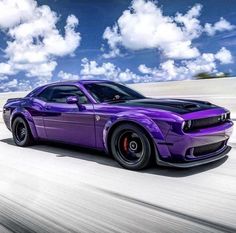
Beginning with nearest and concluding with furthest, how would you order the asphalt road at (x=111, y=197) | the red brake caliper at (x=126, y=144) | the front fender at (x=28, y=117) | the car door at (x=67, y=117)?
the asphalt road at (x=111, y=197) → the red brake caliper at (x=126, y=144) → the car door at (x=67, y=117) → the front fender at (x=28, y=117)

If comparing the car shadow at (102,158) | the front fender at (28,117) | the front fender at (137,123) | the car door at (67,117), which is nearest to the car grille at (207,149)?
the car shadow at (102,158)

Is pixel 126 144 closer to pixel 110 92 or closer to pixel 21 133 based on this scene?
pixel 110 92

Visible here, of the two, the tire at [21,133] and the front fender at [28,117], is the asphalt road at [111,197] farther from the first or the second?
the tire at [21,133]

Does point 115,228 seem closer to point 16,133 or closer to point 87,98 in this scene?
point 87,98

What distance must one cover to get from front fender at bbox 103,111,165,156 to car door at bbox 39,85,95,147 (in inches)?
13.4

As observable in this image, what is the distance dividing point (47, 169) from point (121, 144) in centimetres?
116

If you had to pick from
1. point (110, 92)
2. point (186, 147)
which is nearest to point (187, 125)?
point (186, 147)

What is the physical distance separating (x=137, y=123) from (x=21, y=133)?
3.46m

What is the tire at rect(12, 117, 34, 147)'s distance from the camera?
7.59 m

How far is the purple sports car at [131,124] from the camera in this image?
4973 mm

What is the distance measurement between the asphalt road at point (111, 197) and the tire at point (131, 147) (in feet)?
0.45

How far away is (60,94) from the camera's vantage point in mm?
6898

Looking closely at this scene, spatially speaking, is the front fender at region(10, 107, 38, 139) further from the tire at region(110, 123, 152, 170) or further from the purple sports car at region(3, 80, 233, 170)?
the tire at region(110, 123, 152, 170)

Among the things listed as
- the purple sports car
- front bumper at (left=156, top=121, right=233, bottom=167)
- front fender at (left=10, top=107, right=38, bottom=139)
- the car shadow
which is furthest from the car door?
front bumper at (left=156, top=121, right=233, bottom=167)
